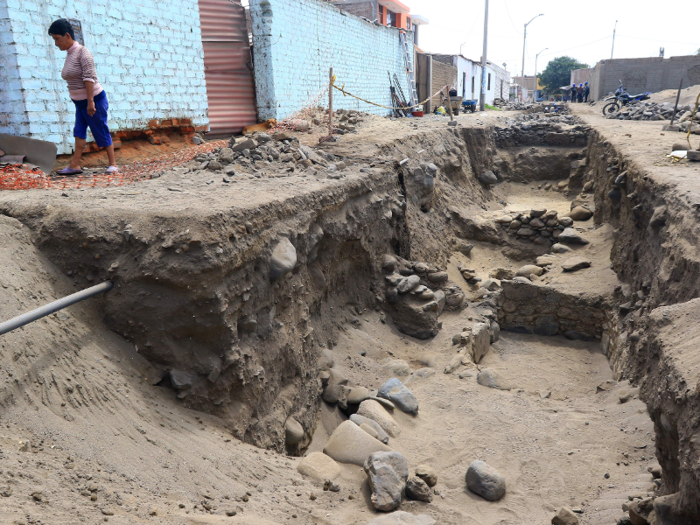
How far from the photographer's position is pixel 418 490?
10.1 feet

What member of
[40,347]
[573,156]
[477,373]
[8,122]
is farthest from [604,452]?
[573,156]

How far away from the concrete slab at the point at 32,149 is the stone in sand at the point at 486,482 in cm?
499

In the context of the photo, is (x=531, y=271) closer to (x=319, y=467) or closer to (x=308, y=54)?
(x=319, y=467)

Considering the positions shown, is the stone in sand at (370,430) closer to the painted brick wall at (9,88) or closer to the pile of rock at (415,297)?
the pile of rock at (415,297)

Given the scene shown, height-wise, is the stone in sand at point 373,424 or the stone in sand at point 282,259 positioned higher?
the stone in sand at point 282,259

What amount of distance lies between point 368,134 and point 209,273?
6471 millimetres

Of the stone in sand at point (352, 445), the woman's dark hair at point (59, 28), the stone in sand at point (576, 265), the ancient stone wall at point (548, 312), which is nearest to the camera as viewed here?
the stone in sand at point (352, 445)

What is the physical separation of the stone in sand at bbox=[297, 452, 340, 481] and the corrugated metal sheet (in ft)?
22.4

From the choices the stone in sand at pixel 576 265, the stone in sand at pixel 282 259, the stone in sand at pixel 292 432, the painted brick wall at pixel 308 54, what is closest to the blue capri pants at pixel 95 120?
the stone in sand at pixel 282 259

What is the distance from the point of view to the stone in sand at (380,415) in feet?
12.9

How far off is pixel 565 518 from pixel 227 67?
8.60 meters

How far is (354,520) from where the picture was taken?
2.71m

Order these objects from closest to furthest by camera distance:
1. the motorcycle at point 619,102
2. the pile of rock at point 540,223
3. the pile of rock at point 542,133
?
the pile of rock at point 540,223, the pile of rock at point 542,133, the motorcycle at point 619,102

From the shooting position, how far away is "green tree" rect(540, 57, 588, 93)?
44344 mm
